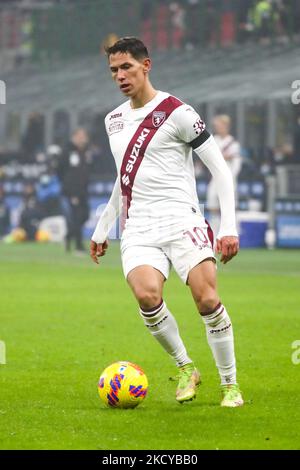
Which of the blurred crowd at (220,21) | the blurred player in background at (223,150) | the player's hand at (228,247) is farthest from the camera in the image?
the blurred crowd at (220,21)

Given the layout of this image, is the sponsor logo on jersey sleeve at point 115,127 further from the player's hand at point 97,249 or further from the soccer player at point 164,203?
the player's hand at point 97,249

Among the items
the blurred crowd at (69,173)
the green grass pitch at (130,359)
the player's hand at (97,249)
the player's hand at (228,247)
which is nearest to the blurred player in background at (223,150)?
the blurred crowd at (69,173)

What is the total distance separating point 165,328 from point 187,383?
1.41 ft

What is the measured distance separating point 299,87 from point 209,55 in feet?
33.0

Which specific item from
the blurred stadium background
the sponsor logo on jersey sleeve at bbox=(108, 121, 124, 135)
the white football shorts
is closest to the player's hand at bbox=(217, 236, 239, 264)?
the white football shorts

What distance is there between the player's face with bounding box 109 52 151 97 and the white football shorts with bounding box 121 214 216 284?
0.96 meters

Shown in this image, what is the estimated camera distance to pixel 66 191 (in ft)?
85.9

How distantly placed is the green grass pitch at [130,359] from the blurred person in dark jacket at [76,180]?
4.86 metres

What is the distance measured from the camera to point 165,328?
8922mm

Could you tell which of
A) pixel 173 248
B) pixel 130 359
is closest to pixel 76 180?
pixel 130 359

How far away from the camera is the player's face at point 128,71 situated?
8781 millimetres

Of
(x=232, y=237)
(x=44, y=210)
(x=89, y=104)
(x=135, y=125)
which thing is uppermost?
(x=135, y=125)
